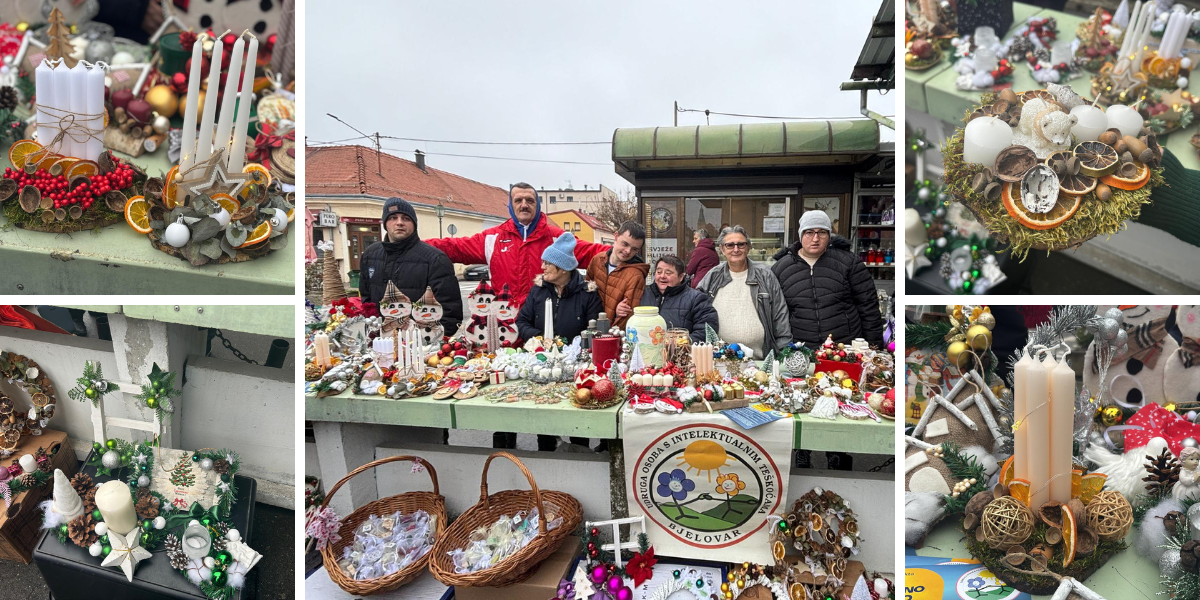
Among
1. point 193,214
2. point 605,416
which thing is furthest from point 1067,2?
point 193,214

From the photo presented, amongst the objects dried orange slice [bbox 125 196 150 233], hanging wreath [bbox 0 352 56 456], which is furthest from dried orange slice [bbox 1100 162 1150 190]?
hanging wreath [bbox 0 352 56 456]

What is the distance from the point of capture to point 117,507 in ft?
6.78

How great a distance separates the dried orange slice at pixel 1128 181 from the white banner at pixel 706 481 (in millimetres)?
1472

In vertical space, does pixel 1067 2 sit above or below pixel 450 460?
above

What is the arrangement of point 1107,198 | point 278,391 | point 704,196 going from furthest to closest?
point 704,196
point 278,391
point 1107,198

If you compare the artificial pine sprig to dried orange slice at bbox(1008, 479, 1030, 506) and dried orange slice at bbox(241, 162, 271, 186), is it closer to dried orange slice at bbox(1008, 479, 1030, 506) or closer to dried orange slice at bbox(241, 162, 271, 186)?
dried orange slice at bbox(241, 162, 271, 186)

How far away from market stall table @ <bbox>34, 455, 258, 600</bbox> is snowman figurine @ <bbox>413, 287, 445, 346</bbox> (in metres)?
1.30

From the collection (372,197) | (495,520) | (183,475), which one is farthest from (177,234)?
(372,197)

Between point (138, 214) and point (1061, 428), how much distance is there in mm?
3203

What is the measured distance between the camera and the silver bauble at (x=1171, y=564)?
1.85 metres

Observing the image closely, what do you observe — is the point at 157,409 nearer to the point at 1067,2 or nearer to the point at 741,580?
the point at 741,580

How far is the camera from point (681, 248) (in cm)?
566

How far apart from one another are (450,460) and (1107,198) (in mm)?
2853

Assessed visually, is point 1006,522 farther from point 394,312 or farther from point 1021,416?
point 394,312
